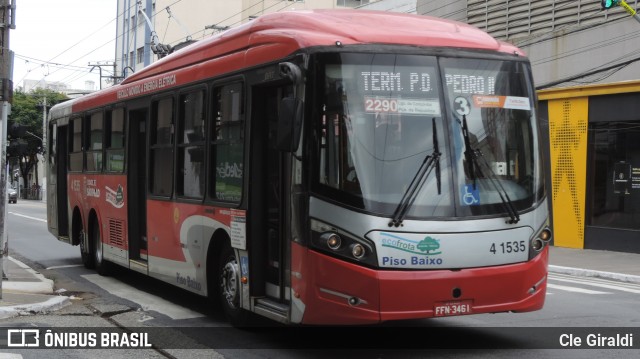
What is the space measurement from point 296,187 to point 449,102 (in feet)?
5.13

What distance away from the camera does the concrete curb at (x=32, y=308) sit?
9.78 m

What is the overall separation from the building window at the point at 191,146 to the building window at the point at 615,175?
13156 mm

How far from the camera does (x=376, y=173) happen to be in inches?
270

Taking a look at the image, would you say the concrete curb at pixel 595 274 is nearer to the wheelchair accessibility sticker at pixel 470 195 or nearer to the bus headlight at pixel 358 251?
the wheelchair accessibility sticker at pixel 470 195

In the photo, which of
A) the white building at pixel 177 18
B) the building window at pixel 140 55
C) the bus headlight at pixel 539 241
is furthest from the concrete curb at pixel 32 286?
the building window at pixel 140 55

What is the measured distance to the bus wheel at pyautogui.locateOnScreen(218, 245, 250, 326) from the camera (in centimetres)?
860

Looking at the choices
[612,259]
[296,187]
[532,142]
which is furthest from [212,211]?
[612,259]

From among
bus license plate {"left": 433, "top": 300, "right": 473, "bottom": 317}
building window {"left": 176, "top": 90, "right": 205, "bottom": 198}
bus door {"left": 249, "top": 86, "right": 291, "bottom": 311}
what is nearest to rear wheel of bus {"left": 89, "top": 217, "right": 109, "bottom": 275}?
building window {"left": 176, "top": 90, "right": 205, "bottom": 198}

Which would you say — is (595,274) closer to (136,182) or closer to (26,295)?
(136,182)

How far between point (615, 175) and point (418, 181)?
1463 centimetres

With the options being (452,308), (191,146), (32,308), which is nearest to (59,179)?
(32,308)

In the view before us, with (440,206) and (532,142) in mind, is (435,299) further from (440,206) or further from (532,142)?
(532,142)

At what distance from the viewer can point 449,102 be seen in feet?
23.4

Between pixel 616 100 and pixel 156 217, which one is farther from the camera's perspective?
pixel 616 100
